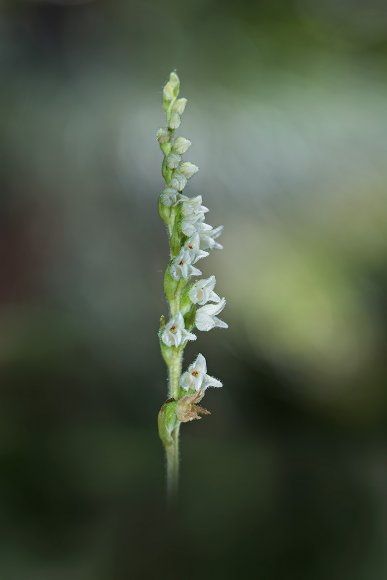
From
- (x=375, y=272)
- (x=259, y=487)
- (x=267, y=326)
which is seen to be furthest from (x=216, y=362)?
(x=259, y=487)

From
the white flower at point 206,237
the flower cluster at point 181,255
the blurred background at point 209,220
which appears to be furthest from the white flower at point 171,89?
the blurred background at point 209,220

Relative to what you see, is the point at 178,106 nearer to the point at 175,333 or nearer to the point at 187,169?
the point at 187,169

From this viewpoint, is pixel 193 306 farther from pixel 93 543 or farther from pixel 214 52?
pixel 214 52

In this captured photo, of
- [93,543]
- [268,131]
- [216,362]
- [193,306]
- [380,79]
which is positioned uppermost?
[380,79]

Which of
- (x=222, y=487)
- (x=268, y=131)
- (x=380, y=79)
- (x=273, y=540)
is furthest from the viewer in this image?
(x=380, y=79)

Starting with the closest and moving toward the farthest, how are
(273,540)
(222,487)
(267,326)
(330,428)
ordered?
(273,540) < (222,487) < (330,428) < (267,326)

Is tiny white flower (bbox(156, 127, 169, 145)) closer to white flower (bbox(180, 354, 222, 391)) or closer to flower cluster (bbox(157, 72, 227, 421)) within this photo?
flower cluster (bbox(157, 72, 227, 421))
